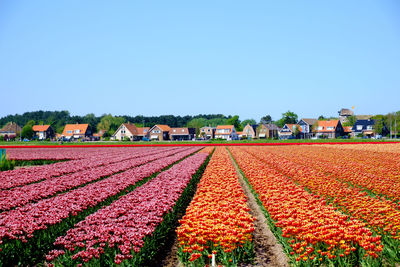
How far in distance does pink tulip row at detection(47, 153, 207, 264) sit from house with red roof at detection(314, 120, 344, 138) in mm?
116680

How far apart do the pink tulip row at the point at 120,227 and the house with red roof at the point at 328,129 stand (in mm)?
116680

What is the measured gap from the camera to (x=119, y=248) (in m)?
6.49

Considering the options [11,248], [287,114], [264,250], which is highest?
[287,114]

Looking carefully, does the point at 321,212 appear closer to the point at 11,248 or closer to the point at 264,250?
the point at 264,250

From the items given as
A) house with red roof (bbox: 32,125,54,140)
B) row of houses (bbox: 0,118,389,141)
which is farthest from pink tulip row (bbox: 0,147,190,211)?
house with red roof (bbox: 32,125,54,140)

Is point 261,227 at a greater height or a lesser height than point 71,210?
lesser

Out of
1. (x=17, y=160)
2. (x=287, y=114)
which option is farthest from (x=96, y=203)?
(x=287, y=114)

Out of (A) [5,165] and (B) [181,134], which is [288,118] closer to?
(B) [181,134]

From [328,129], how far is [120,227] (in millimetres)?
123642

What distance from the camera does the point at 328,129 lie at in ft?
397

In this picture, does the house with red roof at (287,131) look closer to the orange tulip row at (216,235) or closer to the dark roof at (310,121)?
the dark roof at (310,121)

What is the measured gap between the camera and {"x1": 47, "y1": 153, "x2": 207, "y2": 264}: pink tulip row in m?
6.32

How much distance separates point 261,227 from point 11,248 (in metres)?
6.46

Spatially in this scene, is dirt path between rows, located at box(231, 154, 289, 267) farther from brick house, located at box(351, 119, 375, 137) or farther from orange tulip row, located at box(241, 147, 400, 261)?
brick house, located at box(351, 119, 375, 137)
